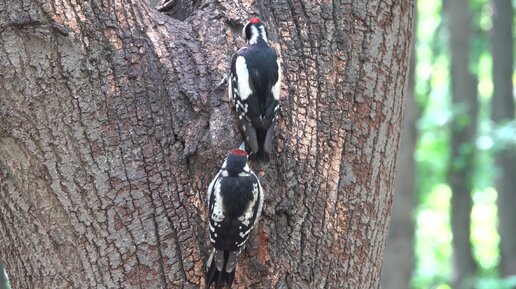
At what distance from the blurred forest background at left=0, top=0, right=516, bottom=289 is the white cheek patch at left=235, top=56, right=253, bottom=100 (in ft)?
10.4

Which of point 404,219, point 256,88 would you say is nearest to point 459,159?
point 404,219

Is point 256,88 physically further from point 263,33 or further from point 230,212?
point 230,212

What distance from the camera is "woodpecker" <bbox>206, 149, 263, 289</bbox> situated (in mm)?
2838

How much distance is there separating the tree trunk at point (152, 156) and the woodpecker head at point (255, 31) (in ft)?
0.56

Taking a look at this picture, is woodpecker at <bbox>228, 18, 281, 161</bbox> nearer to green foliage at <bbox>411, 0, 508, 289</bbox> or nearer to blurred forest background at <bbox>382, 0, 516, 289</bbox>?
blurred forest background at <bbox>382, 0, 516, 289</bbox>

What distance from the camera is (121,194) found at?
2873mm

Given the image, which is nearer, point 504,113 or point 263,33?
point 263,33

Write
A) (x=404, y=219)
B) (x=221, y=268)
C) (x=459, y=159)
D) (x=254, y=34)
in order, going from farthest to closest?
(x=459, y=159) < (x=404, y=219) < (x=254, y=34) < (x=221, y=268)

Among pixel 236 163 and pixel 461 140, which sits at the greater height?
pixel 461 140

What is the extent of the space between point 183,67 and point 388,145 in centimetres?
102

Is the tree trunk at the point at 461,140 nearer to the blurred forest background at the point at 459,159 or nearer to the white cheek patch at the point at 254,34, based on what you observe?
the blurred forest background at the point at 459,159

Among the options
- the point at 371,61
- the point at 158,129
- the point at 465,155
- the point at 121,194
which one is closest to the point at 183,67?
the point at 158,129

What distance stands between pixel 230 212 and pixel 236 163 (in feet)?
0.68

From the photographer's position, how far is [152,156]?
2932 millimetres
